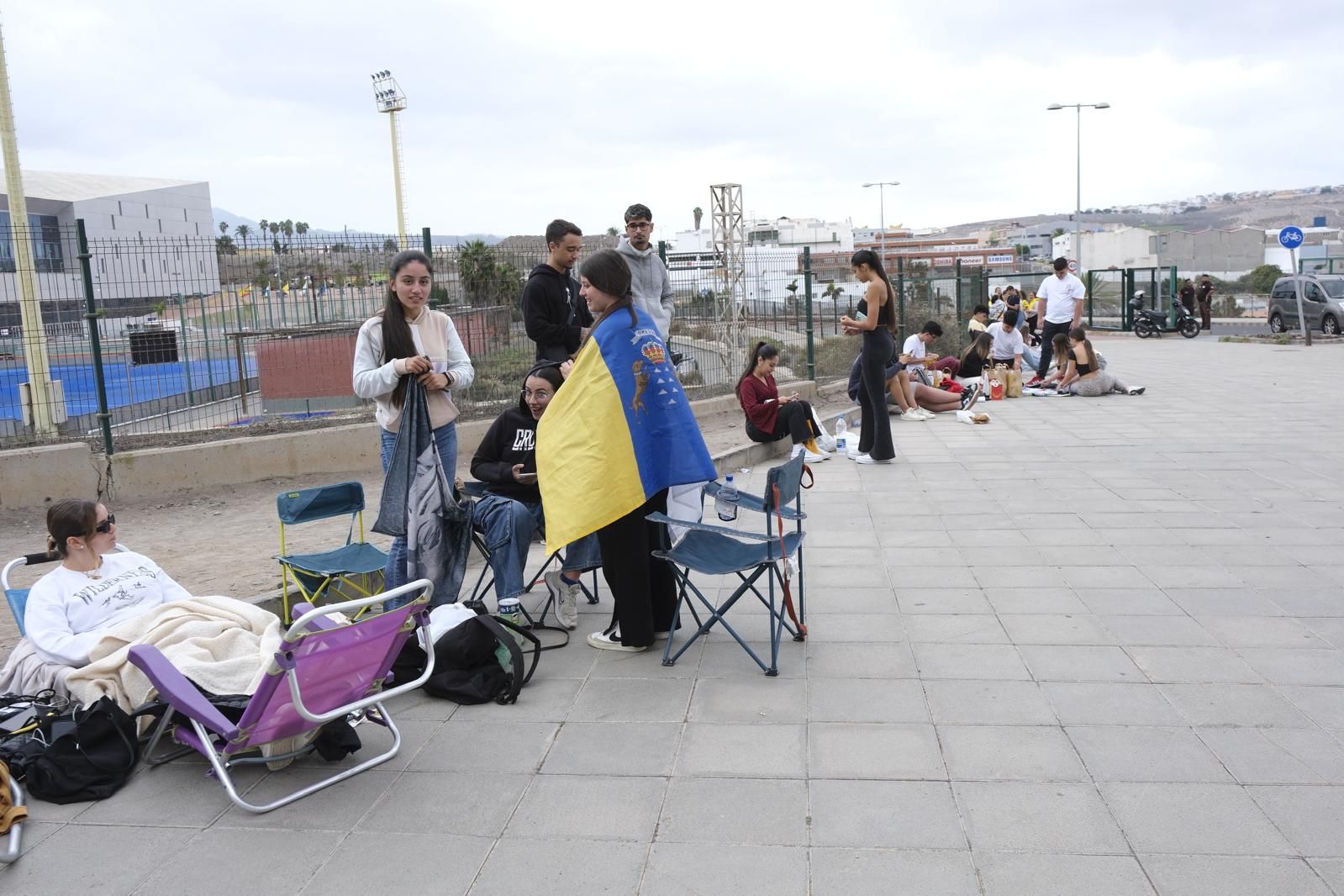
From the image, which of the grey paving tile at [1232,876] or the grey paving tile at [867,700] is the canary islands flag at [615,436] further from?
the grey paving tile at [1232,876]

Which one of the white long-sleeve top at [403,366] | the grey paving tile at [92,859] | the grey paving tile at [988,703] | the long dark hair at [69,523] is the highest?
the white long-sleeve top at [403,366]

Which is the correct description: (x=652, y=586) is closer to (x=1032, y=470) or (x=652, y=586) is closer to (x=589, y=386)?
(x=589, y=386)

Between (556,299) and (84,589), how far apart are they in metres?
2.93

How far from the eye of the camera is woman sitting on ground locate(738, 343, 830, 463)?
31.8ft

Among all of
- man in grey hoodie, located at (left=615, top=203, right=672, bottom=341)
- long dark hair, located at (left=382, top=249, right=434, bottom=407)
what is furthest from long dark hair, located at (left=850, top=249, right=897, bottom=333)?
long dark hair, located at (left=382, top=249, right=434, bottom=407)

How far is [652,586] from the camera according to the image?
4.92 metres

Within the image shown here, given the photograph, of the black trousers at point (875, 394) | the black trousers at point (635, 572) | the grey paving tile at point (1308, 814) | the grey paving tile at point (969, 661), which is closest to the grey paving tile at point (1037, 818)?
the grey paving tile at point (1308, 814)

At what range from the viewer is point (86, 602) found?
161 inches

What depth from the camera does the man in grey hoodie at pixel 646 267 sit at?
21.5 feet

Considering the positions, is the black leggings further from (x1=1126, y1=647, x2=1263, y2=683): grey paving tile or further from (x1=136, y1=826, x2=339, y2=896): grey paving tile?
(x1=136, y1=826, x2=339, y2=896): grey paving tile

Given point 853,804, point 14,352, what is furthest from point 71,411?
point 853,804

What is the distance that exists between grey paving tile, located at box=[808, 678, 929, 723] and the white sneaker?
1.40m

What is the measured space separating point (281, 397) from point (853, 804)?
41.7ft

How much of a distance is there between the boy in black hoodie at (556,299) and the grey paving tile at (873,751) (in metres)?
3.02
